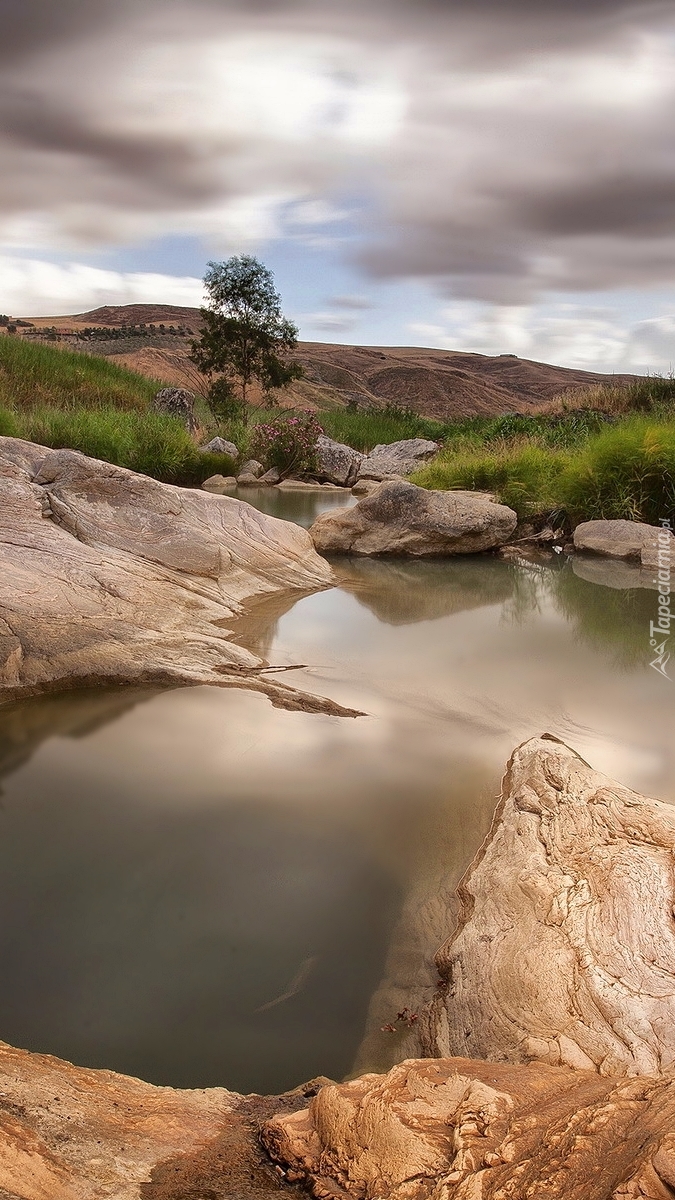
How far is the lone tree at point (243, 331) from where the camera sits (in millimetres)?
27500

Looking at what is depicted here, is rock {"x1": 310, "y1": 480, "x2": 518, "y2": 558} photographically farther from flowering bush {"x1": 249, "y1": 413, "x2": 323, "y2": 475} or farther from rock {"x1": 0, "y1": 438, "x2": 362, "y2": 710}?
flowering bush {"x1": 249, "y1": 413, "x2": 323, "y2": 475}

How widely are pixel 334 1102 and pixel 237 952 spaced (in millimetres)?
942

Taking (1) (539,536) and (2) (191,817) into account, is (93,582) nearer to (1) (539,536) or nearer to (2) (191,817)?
(2) (191,817)

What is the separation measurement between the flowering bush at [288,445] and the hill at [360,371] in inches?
809

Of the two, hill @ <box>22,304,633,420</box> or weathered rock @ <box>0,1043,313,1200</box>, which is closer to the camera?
weathered rock @ <box>0,1043,313,1200</box>

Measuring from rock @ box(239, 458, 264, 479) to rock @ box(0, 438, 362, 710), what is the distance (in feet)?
30.9

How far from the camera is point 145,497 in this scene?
6727 millimetres

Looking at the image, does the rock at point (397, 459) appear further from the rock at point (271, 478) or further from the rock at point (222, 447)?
the rock at point (222, 447)

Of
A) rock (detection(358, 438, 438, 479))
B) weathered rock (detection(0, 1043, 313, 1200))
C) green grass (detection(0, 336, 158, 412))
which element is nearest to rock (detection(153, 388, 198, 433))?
green grass (detection(0, 336, 158, 412))

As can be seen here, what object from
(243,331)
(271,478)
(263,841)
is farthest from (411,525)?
(243,331)

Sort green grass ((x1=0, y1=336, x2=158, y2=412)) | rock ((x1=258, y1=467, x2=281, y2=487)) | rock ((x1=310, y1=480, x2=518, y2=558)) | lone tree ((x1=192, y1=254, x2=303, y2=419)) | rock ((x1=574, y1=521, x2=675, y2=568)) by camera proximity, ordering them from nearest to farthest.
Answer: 1. rock ((x1=574, y1=521, x2=675, y2=568))
2. rock ((x1=310, y1=480, x2=518, y2=558))
3. rock ((x1=258, y1=467, x2=281, y2=487))
4. green grass ((x1=0, y1=336, x2=158, y2=412))
5. lone tree ((x1=192, y1=254, x2=303, y2=419))

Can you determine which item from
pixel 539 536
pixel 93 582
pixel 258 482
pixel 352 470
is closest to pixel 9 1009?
pixel 93 582

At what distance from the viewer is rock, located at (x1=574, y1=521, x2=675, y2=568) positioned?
9.31 metres

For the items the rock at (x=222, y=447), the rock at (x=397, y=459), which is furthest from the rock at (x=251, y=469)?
the rock at (x=397, y=459)
